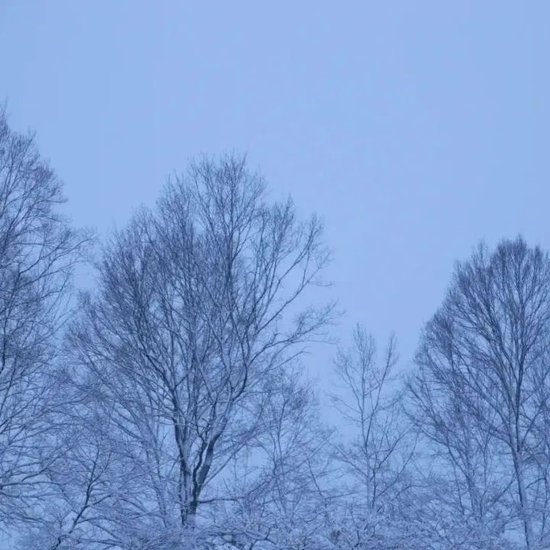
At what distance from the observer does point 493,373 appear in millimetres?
15516

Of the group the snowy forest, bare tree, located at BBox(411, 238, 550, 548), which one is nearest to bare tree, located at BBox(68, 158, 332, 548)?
the snowy forest

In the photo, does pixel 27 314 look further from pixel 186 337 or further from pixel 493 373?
pixel 493 373

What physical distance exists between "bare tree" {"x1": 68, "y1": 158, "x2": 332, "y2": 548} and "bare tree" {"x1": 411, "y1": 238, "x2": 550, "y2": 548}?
16.8 feet

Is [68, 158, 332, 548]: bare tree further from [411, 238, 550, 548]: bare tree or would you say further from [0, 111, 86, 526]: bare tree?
[411, 238, 550, 548]: bare tree

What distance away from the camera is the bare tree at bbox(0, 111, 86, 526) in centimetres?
1002

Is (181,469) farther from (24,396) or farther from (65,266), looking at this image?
(65,266)

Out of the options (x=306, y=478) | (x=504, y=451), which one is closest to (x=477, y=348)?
(x=504, y=451)

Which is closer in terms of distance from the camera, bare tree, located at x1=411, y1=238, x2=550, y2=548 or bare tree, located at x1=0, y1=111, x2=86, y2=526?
bare tree, located at x1=0, y1=111, x2=86, y2=526

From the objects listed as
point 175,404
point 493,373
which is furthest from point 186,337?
point 493,373

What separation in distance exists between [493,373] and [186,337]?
7.26m

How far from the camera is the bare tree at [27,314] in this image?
10016 mm

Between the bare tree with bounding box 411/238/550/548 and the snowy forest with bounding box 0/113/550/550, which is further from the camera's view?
the bare tree with bounding box 411/238/550/548

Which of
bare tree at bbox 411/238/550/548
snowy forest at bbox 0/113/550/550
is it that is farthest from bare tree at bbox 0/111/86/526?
bare tree at bbox 411/238/550/548

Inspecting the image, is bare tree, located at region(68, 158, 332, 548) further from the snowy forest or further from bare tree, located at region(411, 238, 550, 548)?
bare tree, located at region(411, 238, 550, 548)
